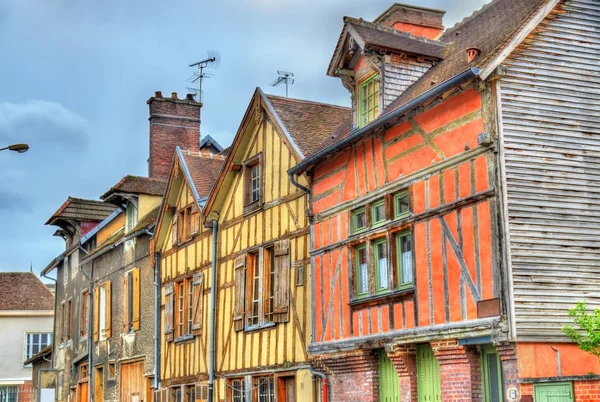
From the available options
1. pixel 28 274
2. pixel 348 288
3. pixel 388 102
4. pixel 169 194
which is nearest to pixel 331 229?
pixel 348 288

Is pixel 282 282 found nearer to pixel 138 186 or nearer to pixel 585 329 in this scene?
pixel 585 329

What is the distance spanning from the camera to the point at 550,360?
1130 cm

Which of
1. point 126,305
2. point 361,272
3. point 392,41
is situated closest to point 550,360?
point 361,272

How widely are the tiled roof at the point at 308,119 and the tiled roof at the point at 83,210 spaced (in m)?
13.2

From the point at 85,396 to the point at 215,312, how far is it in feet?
30.8

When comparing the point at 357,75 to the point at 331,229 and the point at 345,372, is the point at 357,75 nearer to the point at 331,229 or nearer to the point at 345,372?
the point at 331,229

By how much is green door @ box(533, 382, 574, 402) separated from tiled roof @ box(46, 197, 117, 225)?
68.9 feet

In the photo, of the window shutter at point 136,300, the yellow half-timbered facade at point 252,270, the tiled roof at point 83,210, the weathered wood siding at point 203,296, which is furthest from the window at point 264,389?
the tiled roof at point 83,210

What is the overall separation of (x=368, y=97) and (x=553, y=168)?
4.17m

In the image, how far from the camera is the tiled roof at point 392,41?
1488 cm

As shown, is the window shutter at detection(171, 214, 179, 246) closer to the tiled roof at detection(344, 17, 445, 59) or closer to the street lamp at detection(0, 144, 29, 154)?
the street lamp at detection(0, 144, 29, 154)

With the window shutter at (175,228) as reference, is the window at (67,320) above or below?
below

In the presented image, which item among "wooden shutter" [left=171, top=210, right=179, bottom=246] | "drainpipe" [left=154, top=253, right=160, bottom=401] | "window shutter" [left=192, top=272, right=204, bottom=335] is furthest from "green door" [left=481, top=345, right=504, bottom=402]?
"drainpipe" [left=154, top=253, right=160, bottom=401]

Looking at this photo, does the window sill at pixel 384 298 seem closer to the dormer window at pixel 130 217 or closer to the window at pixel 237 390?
the window at pixel 237 390
